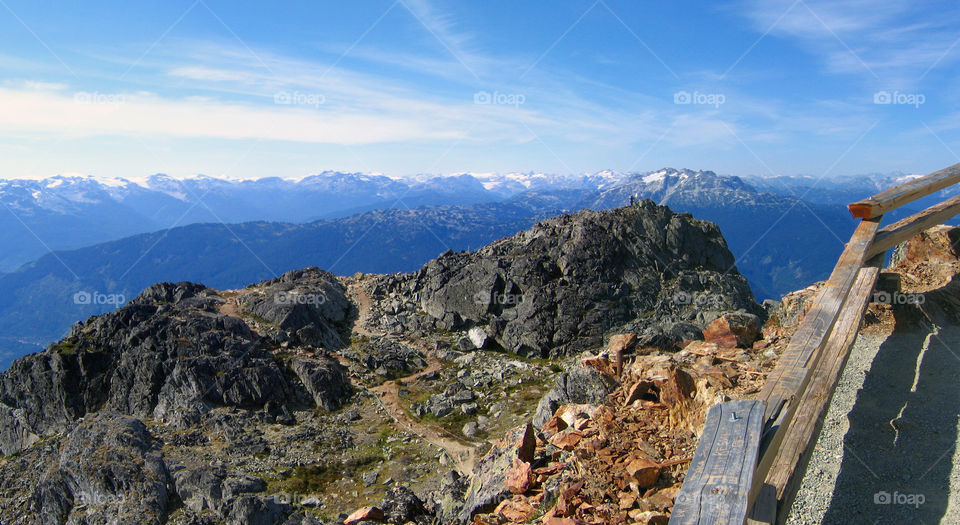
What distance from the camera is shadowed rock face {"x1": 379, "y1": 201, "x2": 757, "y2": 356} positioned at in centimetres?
4831

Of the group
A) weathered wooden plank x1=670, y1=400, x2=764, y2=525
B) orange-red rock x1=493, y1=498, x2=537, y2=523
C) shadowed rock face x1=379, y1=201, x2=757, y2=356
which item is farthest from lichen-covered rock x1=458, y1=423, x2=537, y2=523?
shadowed rock face x1=379, y1=201, x2=757, y2=356

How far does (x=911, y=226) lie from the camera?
1250cm

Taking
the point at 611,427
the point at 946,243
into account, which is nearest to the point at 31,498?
the point at 611,427

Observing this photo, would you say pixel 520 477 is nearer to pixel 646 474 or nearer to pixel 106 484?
pixel 646 474

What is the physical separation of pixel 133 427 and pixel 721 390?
35631mm

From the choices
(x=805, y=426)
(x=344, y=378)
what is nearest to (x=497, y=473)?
(x=805, y=426)

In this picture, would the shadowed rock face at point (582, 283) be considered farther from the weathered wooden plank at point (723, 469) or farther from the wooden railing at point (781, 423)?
the weathered wooden plank at point (723, 469)

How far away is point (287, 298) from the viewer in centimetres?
5416

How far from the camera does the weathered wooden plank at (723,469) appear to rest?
4.40 m

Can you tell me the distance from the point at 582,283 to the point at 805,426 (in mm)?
44091

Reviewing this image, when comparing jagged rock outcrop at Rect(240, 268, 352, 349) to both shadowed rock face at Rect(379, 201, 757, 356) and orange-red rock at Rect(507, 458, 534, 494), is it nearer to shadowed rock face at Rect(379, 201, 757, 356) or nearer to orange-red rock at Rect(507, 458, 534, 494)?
shadowed rock face at Rect(379, 201, 757, 356)

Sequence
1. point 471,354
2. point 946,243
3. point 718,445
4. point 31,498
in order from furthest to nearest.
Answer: point 471,354, point 31,498, point 946,243, point 718,445

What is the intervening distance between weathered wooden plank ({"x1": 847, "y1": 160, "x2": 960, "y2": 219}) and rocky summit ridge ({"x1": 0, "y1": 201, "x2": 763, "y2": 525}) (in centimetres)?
739

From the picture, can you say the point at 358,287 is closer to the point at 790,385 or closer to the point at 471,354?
the point at 471,354
